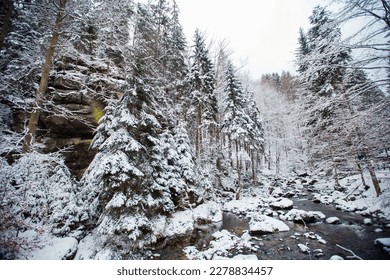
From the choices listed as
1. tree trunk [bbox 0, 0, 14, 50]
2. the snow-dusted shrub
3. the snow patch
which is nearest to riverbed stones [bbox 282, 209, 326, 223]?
the snow patch

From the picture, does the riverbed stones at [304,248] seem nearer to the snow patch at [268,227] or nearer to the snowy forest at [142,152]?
the snowy forest at [142,152]

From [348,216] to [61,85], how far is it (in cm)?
1546

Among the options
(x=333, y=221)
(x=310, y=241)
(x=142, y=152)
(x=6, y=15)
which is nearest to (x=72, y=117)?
(x=6, y=15)

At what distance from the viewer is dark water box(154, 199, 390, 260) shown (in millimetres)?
5029

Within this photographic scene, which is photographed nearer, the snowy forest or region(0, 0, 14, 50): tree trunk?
the snowy forest

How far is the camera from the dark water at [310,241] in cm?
503

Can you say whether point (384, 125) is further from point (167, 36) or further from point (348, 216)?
point (167, 36)

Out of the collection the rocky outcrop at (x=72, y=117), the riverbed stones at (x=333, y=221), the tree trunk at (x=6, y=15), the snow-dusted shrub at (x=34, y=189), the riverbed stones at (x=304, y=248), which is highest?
the tree trunk at (x=6, y=15)

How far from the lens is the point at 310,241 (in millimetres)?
5988

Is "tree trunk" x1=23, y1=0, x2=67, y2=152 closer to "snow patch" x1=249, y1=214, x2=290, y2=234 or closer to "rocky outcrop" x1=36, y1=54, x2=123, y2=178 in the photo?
"rocky outcrop" x1=36, y1=54, x2=123, y2=178

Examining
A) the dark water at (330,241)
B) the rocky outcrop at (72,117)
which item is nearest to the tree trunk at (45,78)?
the rocky outcrop at (72,117)

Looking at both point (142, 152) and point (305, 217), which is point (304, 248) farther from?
point (142, 152)

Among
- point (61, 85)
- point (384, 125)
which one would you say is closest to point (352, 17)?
point (384, 125)

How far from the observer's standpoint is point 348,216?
326 inches
